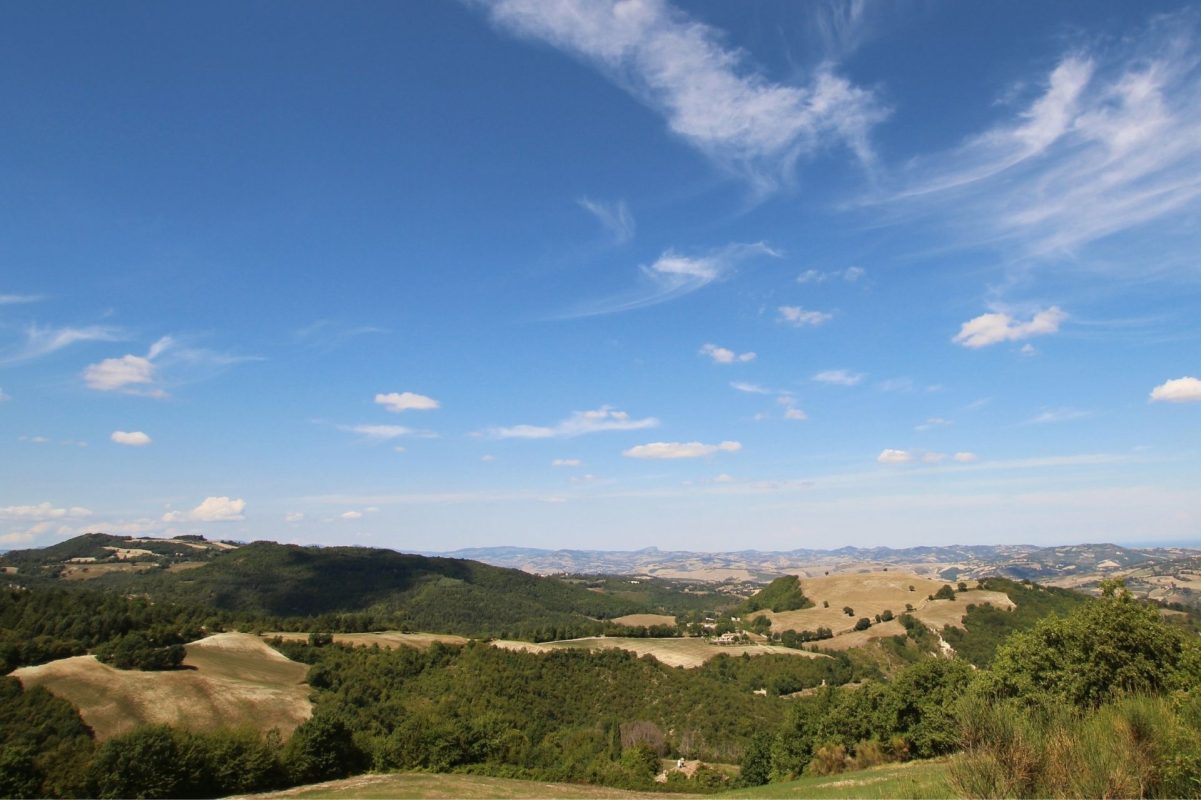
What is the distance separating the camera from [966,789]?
11.6 metres

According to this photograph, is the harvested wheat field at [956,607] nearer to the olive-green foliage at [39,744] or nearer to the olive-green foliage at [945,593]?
the olive-green foliage at [945,593]

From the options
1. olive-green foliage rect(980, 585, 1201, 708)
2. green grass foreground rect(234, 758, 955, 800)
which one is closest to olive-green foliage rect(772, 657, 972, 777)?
olive-green foliage rect(980, 585, 1201, 708)

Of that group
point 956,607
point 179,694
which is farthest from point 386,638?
point 956,607

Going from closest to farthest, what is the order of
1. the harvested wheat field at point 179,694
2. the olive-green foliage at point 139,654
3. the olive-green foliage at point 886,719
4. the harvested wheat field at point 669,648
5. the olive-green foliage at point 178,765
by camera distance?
the olive-green foliage at point 178,765 → the olive-green foliage at point 886,719 → the harvested wheat field at point 179,694 → the olive-green foliage at point 139,654 → the harvested wheat field at point 669,648

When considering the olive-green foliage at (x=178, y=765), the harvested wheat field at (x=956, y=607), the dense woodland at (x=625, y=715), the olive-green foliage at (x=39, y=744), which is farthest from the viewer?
the harvested wheat field at (x=956, y=607)

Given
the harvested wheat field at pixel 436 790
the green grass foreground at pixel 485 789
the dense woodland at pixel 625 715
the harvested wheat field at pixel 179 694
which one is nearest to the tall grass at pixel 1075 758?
the dense woodland at pixel 625 715

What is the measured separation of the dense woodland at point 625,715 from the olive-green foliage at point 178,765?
12cm

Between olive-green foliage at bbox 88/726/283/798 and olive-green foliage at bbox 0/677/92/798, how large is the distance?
1998 millimetres

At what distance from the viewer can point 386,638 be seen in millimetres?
116375

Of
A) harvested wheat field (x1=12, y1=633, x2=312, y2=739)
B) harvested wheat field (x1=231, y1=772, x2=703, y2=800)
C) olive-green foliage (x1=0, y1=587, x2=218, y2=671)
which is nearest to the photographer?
harvested wheat field (x1=231, y1=772, x2=703, y2=800)

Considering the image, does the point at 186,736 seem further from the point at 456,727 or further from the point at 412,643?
the point at 412,643

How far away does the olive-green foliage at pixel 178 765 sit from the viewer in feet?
123

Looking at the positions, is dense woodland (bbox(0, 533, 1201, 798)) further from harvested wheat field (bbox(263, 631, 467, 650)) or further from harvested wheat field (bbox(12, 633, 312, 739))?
harvested wheat field (bbox(263, 631, 467, 650))

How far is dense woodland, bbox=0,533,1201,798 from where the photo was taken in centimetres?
1198
